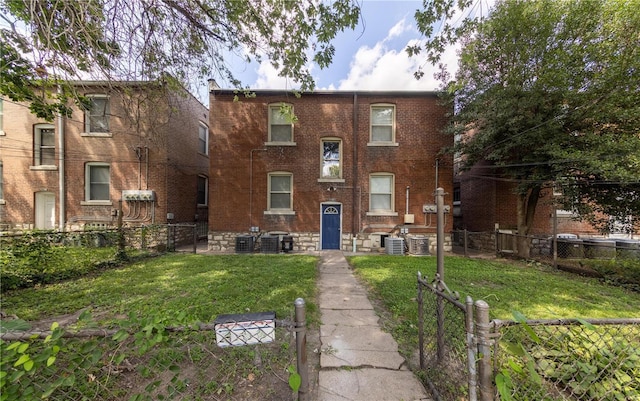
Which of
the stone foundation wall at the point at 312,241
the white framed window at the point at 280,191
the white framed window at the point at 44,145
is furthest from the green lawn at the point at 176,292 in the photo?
the white framed window at the point at 44,145

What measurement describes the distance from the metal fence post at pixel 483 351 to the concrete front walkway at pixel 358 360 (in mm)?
849

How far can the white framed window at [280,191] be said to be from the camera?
10.7 metres

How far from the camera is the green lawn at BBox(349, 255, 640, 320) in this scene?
4.08 m

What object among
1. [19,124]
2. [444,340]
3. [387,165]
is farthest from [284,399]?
[19,124]

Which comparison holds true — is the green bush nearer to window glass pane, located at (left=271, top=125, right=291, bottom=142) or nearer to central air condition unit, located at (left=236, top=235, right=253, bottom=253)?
central air condition unit, located at (left=236, top=235, right=253, bottom=253)

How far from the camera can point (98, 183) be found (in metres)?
10.7

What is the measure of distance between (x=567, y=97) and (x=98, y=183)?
56.6 feet

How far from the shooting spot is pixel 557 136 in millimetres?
7410

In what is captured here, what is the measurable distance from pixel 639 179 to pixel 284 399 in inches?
344

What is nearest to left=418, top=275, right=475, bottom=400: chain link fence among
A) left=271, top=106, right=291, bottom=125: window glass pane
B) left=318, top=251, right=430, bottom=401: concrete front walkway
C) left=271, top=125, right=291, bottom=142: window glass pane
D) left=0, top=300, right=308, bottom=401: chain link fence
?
→ left=318, top=251, right=430, bottom=401: concrete front walkway

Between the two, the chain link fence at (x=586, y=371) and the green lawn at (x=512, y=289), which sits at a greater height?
the chain link fence at (x=586, y=371)

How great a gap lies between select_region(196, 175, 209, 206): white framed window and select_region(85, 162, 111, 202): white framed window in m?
3.73

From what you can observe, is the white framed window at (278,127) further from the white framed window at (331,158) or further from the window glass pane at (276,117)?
the white framed window at (331,158)

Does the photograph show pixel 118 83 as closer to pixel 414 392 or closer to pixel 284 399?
pixel 284 399
